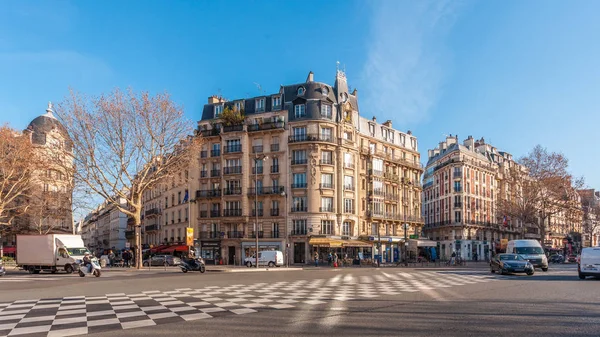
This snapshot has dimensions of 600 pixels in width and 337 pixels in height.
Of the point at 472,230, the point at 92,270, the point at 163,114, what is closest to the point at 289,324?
the point at 92,270

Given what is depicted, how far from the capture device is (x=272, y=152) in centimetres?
5728

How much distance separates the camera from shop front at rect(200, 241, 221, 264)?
58.4m

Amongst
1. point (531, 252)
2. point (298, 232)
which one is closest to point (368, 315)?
point (531, 252)

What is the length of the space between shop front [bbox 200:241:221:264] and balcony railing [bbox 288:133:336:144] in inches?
602

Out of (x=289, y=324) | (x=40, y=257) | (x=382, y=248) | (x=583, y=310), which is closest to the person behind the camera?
(x=289, y=324)

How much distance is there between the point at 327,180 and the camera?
5591cm

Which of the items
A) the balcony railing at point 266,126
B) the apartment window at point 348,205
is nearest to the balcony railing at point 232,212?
the balcony railing at point 266,126

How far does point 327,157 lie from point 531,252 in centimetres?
2805

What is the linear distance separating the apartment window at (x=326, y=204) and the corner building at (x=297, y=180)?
0.37 ft

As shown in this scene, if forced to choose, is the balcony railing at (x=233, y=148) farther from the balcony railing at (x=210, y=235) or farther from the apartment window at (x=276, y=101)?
the balcony railing at (x=210, y=235)

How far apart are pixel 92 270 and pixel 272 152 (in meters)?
32.1

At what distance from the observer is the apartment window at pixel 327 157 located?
55875 millimetres

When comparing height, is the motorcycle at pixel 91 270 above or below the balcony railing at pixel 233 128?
below

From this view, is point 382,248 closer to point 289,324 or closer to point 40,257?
point 40,257
